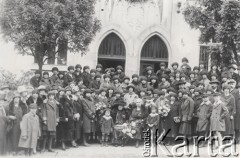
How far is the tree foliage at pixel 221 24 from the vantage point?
1330 centimetres

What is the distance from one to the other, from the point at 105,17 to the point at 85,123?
26.7ft

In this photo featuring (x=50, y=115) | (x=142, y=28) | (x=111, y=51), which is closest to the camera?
(x=50, y=115)

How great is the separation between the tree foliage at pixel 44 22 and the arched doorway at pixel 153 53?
6.32m

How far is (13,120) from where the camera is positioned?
9664mm

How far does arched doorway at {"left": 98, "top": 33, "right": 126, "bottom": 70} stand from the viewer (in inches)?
750

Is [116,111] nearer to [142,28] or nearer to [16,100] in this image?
[16,100]

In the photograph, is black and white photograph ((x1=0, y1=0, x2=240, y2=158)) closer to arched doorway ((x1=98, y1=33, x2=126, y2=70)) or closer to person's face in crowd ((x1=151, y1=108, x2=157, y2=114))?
person's face in crowd ((x1=151, y1=108, x2=157, y2=114))

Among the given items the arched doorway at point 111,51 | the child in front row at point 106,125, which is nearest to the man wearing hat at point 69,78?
the child in front row at point 106,125

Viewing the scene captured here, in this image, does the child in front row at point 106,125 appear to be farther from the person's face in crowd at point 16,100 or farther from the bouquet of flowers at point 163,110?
the person's face in crowd at point 16,100

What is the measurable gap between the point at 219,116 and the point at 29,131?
5.30 meters

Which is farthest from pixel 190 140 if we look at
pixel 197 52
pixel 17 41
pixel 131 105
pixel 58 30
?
pixel 197 52

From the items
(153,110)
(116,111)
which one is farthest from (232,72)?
(116,111)

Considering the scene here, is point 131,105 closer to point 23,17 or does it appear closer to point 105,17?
point 23,17

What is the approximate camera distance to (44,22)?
12266mm
